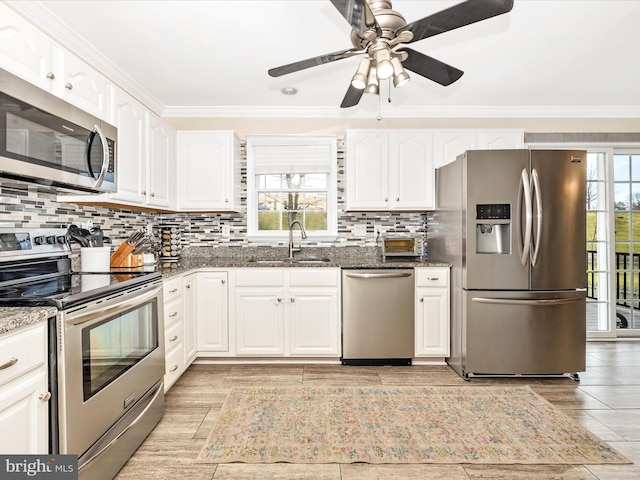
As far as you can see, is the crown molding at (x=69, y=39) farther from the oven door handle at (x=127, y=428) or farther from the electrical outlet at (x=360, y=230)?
the electrical outlet at (x=360, y=230)

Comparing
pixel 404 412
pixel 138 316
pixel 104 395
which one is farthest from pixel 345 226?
pixel 104 395

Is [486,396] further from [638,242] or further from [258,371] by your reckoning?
[638,242]

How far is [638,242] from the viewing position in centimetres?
413

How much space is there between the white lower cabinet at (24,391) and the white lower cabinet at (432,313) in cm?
269

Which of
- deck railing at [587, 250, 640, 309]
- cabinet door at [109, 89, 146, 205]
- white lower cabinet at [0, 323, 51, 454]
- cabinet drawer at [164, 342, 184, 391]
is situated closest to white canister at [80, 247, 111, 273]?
cabinet door at [109, 89, 146, 205]

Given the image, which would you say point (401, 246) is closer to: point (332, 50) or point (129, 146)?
point (332, 50)

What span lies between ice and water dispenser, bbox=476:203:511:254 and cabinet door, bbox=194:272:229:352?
2167 mm

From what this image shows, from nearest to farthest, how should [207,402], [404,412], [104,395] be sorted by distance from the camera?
[104,395] → [404,412] → [207,402]

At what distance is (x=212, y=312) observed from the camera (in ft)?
11.1

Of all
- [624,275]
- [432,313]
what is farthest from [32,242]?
[624,275]

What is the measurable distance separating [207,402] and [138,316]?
0.94 metres

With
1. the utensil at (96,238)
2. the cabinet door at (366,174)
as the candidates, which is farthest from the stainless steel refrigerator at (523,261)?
the utensil at (96,238)

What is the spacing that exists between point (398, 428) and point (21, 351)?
192 centimetres

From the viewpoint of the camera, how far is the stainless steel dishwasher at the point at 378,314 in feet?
10.8
